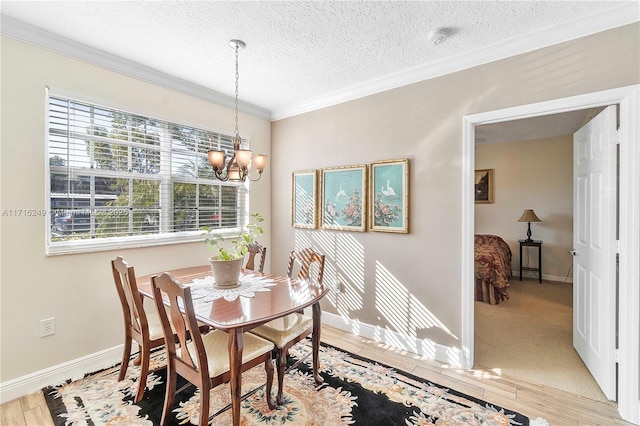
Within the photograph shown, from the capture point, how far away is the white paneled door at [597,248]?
2.03 metres

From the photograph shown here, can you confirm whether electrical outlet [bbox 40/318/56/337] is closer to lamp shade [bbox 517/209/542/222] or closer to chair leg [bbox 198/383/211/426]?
chair leg [bbox 198/383/211/426]

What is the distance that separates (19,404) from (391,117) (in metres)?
3.72

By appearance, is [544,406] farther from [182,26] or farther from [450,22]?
[182,26]

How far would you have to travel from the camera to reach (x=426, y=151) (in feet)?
8.83

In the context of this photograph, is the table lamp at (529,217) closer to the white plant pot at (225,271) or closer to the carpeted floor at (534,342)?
the carpeted floor at (534,342)

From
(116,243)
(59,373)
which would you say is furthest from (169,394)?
(116,243)

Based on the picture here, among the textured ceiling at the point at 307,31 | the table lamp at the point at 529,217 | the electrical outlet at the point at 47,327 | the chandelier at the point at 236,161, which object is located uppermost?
the textured ceiling at the point at 307,31

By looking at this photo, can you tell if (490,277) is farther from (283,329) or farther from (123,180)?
(123,180)

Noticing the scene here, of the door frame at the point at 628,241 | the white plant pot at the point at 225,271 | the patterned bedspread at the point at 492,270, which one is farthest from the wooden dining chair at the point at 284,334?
the patterned bedspread at the point at 492,270

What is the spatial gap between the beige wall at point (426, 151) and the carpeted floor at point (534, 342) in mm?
582

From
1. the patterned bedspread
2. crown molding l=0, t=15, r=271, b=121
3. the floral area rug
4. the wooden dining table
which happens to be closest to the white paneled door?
the floral area rug

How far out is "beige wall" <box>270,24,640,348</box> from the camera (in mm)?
2066

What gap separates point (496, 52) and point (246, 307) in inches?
106

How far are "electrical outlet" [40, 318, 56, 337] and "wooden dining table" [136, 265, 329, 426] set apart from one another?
69cm
